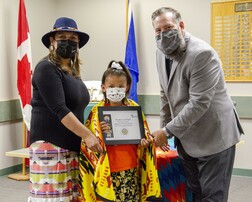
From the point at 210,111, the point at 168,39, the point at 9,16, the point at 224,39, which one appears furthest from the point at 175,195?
the point at 9,16

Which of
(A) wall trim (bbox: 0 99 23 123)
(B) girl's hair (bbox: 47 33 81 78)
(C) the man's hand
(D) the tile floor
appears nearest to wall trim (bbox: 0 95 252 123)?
(A) wall trim (bbox: 0 99 23 123)

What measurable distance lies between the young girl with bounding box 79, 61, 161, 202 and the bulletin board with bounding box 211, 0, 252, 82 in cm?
295

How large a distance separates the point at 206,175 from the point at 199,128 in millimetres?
259

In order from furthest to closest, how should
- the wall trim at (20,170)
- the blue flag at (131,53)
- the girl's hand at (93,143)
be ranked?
the blue flag at (131,53)
the wall trim at (20,170)
the girl's hand at (93,143)

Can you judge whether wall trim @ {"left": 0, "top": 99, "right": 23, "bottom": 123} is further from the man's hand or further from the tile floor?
the man's hand

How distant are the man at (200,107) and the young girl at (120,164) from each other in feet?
0.45

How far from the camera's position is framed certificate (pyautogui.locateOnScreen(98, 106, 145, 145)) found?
2261 mm

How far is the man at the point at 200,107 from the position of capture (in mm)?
2250

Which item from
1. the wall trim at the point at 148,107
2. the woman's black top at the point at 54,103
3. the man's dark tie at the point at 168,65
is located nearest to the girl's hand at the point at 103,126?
the woman's black top at the point at 54,103

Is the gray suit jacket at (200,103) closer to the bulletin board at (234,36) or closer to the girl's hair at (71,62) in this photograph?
the girl's hair at (71,62)

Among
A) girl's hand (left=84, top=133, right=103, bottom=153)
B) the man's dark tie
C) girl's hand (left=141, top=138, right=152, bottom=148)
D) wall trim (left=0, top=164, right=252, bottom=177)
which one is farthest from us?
wall trim (left=0, top=164, right=252, bottom=177)

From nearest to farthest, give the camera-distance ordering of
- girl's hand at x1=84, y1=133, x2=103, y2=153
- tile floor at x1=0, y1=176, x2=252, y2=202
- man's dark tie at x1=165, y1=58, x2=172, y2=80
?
girl's hand at x1=84, y1=133, x2=103, y2=153, man's dark tie at x1=165, y1=58, x2=172, y2=80, tile floor at x1=0, y1=176, x2=252, y2=202

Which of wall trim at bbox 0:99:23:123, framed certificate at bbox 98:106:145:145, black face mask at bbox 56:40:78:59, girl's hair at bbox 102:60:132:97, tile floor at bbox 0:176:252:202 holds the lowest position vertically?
tile floor at bbox 0:176:252:202

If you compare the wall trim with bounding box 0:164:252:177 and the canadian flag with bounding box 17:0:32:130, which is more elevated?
the canadian flag with bounding box 17:0:32:130
